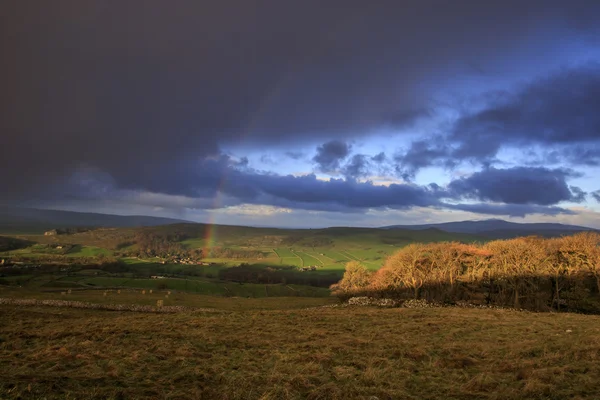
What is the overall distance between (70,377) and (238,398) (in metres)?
5.37

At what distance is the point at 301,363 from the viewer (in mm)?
12984

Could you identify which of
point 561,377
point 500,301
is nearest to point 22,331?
point 561,377

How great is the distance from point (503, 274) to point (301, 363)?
44.0 m

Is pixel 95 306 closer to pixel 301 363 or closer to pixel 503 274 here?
pixel 301 363

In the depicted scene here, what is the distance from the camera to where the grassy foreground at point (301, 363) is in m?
9.58

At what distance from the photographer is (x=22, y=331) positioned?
20312mm

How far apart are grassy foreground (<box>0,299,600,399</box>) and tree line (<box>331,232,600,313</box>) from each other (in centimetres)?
2760

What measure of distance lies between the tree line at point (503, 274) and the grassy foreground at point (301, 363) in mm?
27604

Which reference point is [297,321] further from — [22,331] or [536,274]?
[536,274]

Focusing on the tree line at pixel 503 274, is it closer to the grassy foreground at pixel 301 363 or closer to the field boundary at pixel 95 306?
the grassy foreground at pixel 301 363

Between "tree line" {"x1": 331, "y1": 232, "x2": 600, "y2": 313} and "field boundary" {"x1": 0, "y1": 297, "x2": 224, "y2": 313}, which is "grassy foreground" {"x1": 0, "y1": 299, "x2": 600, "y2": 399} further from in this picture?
"tree line" {"x1": 331, "y1": 232, "x2": 600, "y2": 313}

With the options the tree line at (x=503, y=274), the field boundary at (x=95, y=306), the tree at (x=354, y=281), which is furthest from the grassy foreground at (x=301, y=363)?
the tree at (x=354, y=281)

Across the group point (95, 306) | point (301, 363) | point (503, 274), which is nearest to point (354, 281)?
point (503, 274)

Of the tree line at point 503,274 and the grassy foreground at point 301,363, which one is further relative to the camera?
the tree line at point 503,274
